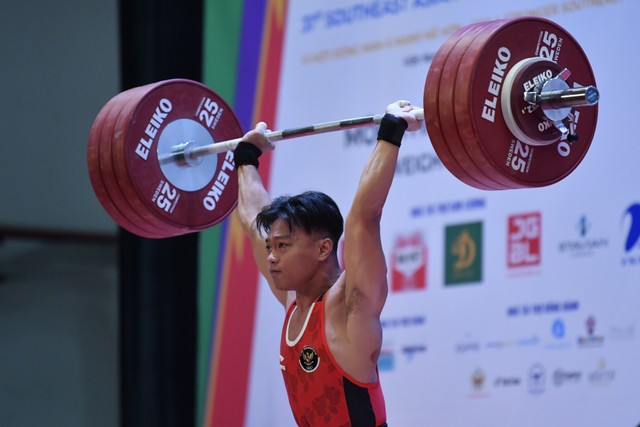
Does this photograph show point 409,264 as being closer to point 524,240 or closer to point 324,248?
point 524,240

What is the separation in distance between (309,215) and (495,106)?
64 cm

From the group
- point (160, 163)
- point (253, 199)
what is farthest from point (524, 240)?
point (160, 163)

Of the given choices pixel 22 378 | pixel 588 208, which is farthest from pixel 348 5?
pixel 22 378

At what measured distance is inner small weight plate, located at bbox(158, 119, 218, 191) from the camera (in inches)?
147

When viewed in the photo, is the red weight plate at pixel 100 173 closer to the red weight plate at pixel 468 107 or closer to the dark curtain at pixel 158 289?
the red weight plate at pixel 468 107

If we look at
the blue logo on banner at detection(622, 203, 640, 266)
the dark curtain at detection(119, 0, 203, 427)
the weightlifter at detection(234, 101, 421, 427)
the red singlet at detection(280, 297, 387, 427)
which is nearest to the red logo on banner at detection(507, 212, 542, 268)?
the blue logo on banner at detection(622, 203, 640, 266)

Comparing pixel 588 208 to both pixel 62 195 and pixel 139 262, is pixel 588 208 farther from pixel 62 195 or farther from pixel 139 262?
pixel 62 195

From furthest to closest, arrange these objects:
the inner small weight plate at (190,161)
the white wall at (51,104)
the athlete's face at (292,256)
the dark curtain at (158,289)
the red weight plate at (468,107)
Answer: the white wall at (51,104)
the dark curtain at (158,289)
the inner small weight plate at (190,161)
the athlete's face at (292,256)
the red weight plate at (468,107)

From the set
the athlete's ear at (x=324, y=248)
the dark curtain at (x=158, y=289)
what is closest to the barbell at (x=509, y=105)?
the athlete's ear at (x=324, y=248)

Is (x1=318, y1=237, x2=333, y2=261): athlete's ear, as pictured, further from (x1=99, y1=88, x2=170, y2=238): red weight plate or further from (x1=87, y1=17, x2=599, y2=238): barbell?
(x1=99, y1=88, x2=170, y2=238): red weight plate

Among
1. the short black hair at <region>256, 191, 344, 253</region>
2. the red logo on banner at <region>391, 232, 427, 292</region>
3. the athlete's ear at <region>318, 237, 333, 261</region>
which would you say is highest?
the short black hair at <region>256, 191, 344, 253</region>

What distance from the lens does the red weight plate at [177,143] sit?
3.63 meters

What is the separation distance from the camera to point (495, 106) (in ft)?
9.50

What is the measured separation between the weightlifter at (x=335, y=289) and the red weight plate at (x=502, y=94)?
0.78 ft
